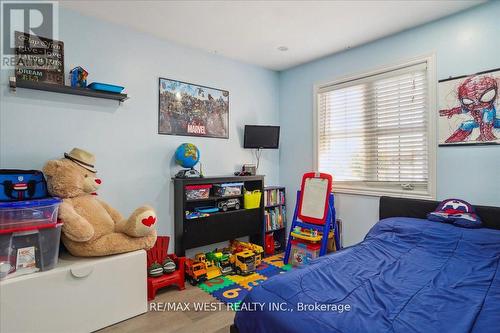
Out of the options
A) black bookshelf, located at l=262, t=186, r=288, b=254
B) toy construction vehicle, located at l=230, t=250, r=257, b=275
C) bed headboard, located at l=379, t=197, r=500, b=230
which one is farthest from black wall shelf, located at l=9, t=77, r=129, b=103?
bed headboard, located at l=379, t=197, r=500, b=230

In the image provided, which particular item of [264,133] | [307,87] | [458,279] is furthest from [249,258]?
[307,87]

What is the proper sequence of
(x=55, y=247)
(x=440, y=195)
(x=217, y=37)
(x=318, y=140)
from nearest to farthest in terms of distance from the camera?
(x=55, y=247) → (x=440, y=195) → (x=217, y=37) → (x=318, y=140)

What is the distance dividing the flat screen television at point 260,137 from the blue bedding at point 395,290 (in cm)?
192

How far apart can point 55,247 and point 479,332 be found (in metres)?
2.43

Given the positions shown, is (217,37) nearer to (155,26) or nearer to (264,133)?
(155,26)

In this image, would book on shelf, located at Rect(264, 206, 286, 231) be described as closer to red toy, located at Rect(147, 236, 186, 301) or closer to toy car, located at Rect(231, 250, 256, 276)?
toy car, located at Rect(231, 250, 256, 276)

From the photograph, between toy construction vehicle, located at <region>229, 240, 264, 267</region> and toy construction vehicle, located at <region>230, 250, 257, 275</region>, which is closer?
toy construction vehicle, located at <region>230, 250, 257, 275</region>

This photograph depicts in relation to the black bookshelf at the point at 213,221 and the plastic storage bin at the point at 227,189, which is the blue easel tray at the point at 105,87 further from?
the plastic storage bin at the point at 227,189

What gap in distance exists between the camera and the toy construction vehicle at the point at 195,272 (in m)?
2.68

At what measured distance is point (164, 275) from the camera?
8.35 feet

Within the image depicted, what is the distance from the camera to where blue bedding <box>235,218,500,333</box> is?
1196 millimetres

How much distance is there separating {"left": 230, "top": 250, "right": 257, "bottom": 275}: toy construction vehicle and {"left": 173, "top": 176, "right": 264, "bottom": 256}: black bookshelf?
12.0 inches

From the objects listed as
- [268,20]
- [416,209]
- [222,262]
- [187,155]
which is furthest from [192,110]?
[416,209]

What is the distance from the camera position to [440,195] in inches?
104
